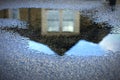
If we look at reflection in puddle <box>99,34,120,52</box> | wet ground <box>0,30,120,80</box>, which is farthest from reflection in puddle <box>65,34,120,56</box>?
wet ground <box>0,30,120,80</box>

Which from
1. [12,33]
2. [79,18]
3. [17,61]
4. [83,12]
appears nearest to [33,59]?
[17,61]

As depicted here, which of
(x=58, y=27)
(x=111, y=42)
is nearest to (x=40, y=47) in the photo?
(x=111, y=42)

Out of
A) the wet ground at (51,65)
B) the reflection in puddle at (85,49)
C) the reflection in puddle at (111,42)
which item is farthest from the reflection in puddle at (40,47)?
the reflection in puddle at (111,42)

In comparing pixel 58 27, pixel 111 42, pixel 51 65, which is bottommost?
pixel 51 65

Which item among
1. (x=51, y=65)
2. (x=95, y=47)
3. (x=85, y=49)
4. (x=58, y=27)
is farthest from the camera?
(x=58, y=27)

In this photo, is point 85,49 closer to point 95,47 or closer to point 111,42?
point 95,47

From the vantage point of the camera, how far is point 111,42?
559cm

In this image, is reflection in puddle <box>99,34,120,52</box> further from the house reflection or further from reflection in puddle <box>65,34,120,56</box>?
the house reflection

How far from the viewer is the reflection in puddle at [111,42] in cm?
528

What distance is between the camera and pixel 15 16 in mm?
7750

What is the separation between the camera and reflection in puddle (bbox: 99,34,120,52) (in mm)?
5275

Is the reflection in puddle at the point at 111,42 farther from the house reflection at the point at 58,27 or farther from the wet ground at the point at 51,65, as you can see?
the wet ground at the point at 51,65

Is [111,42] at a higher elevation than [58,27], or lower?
lower

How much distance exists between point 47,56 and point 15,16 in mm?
3350
